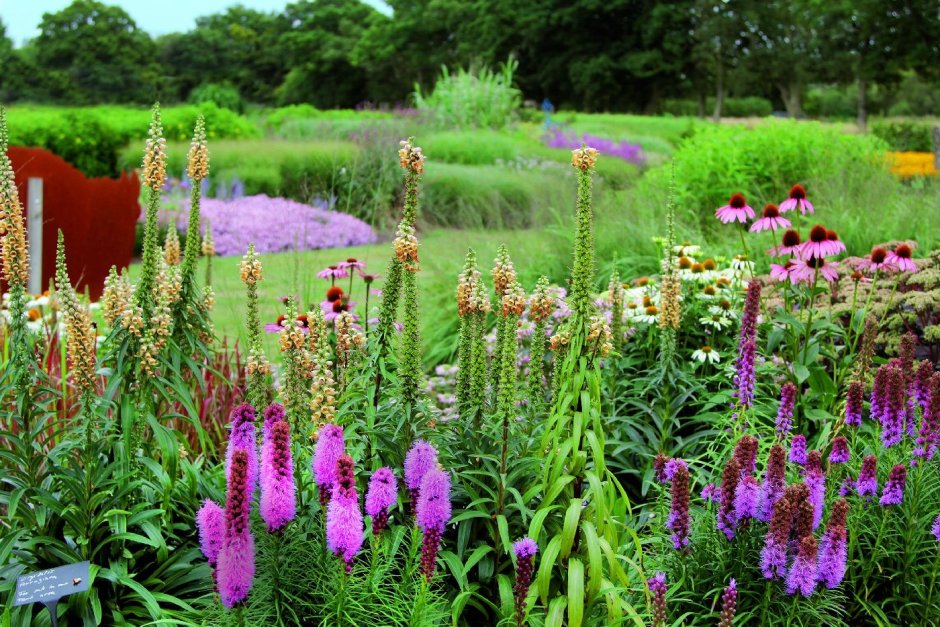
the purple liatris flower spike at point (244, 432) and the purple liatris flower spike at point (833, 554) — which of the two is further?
the purple liatris flower spike at point (833, 554)

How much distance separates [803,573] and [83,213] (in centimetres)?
574

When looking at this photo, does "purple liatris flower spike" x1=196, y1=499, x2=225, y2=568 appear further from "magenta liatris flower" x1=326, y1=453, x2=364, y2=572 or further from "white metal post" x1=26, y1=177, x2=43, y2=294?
"white metal post" x1=26, y1=177, x2=43, y2=294

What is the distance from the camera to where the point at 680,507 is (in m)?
2.53

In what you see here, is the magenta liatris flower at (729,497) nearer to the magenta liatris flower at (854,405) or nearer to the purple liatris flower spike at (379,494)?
the magenta liatris flower at (854,405)

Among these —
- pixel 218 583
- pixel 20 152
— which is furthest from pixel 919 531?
pixel 20 152

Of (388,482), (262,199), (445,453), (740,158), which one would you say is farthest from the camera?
(262,199)

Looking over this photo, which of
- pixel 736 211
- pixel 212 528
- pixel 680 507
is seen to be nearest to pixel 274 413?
pixel 212 528

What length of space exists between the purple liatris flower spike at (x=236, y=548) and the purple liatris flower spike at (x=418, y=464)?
50 centimetres

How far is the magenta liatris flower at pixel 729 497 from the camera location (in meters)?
2.54

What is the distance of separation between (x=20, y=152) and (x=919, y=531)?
6166 mm

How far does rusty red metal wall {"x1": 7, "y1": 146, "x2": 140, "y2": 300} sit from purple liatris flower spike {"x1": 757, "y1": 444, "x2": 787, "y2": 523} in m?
5.16

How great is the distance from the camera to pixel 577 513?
2.53 m

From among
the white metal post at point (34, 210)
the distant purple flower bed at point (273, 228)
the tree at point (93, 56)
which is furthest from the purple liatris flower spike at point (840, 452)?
the tree at point (93, 56)

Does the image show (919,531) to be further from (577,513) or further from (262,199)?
(262,199)
